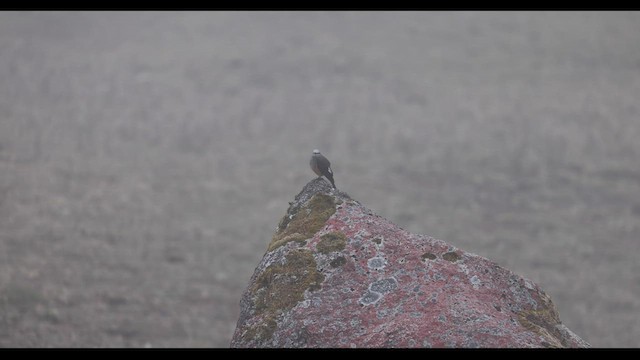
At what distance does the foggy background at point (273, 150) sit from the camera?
20.0m

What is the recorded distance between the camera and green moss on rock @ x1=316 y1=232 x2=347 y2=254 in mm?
7875

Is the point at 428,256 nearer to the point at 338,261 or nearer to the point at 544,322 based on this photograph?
the point at 338,261

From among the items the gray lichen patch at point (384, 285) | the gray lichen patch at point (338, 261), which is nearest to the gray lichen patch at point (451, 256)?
the gray lichen patch at point (384, 285)

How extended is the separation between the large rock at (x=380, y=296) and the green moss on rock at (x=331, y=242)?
1 centimetres

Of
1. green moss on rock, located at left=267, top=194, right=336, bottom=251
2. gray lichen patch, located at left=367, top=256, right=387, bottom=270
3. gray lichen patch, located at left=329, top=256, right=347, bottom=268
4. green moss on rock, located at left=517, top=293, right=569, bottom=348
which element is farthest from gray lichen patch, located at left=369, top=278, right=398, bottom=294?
green moss on rock, located at left=517, top=293, right=569, bottom=348

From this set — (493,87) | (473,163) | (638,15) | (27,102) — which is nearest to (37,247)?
(27,102)

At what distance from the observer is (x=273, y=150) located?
1229 inches

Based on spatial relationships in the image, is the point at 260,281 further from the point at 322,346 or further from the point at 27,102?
Answer: the point at 27,102

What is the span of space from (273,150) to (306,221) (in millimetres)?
22941

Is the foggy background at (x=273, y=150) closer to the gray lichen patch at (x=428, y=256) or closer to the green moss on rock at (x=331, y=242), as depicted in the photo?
the green moss on rock at (x=331, y=242)

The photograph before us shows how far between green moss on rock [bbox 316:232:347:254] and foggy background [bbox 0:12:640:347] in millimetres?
9631

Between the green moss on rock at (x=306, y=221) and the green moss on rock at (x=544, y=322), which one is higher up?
the green moss on rock at (x=306, y=221)

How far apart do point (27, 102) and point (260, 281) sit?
93.0 ft

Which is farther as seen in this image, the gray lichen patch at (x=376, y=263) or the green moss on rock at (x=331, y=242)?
the green moss on rock at (x=331, y=242)
